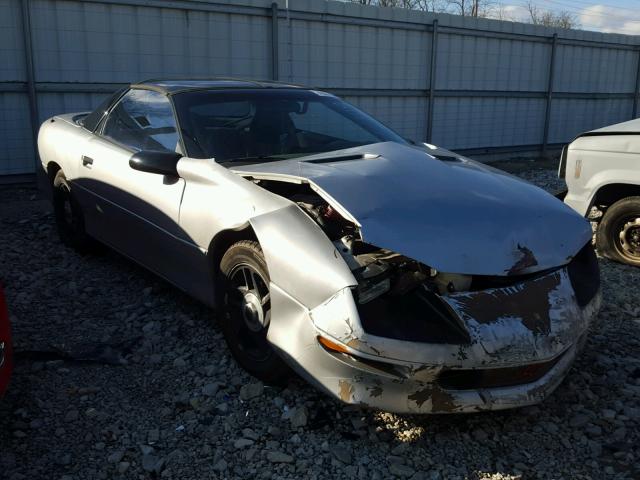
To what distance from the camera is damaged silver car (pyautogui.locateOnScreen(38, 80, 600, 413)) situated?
8.60 ft

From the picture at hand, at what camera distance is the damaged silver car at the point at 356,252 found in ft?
8.60

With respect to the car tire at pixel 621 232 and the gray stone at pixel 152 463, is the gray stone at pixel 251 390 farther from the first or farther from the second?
the car tire at pixel 621 232

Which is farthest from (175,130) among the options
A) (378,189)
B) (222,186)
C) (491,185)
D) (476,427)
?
(476,427)

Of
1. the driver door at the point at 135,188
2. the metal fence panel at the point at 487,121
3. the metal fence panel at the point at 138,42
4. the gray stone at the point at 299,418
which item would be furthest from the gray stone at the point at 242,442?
the metal fence panel at the point at 487,121

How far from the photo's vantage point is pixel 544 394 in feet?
9.11

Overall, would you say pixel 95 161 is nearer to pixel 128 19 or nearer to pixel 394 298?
pixel 394 298

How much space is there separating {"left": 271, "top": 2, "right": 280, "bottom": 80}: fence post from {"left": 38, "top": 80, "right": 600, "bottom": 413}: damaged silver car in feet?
17.6

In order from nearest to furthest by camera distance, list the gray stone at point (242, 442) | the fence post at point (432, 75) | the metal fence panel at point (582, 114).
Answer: the gray stone at point (242, 442)
the fence post at point (432, 75)
the metal fence panel at point (582, 114)

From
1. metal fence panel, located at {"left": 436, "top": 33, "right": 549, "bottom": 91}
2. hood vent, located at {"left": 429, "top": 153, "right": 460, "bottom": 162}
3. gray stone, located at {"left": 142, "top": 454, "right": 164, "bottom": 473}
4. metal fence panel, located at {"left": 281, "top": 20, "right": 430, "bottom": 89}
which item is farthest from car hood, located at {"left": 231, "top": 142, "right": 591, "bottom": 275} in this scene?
metal fence panel, located at {"left": 436, "top": 33, "right": 549, "bottom": 91}

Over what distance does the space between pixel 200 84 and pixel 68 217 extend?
6.26 feet

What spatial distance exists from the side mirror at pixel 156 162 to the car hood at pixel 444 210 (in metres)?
0.39

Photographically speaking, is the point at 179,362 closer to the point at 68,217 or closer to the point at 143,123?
the point at 143,123

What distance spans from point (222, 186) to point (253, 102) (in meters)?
1.10

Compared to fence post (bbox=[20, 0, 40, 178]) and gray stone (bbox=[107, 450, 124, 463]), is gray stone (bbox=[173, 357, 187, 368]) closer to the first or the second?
gray stone (bbox=[107, 450, 124, 463])
